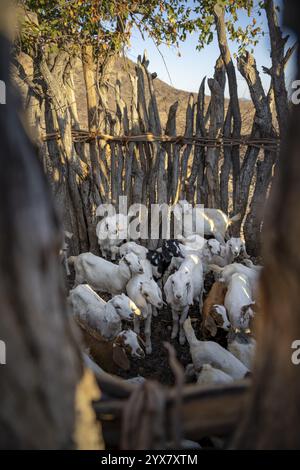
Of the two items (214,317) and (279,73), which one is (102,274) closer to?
(214,317)

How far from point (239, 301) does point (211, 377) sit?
1.57m

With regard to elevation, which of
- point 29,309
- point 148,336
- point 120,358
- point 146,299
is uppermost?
point 29,309

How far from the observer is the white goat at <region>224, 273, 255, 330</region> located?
4773mm

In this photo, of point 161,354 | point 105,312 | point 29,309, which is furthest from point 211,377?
point 29,309

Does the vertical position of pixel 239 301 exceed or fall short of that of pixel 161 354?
it exceeds it

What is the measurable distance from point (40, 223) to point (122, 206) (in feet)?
22.1

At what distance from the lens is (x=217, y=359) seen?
13.6 feet

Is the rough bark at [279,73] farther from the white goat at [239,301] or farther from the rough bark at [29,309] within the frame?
the rough bark at [29,309]

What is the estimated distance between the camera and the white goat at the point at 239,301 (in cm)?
477

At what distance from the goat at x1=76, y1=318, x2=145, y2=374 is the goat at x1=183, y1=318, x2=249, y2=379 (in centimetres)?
62

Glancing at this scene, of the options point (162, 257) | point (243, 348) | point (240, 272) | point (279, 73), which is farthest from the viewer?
point (279, 73)

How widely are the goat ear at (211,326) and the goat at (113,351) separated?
2.95ft

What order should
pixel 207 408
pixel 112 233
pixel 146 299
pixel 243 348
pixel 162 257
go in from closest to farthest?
pixel 207 408
pixel 243 348
pixel 146 299
pixel 162 257
pixel 112 233

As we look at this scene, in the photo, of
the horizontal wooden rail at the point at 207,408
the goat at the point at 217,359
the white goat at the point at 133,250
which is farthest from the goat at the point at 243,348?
the horizontal wooden rail at the point at 207,408
